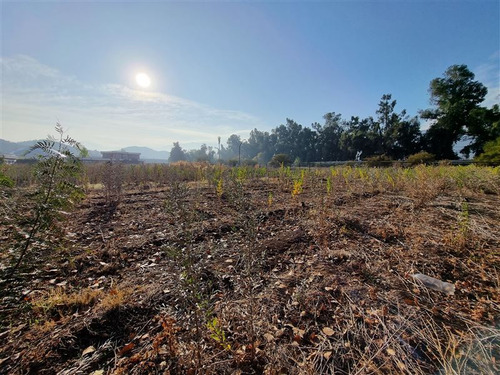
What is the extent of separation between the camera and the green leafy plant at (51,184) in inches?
48.8

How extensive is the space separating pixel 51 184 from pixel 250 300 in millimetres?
1511

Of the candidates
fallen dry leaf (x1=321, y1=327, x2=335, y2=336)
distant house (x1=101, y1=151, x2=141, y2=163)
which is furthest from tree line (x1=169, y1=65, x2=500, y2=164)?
fallen dry leaf (x1=321, y1=327, x2=335, y2=336)

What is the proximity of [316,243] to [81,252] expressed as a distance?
3.13m

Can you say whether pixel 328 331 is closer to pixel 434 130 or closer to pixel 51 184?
pixel 51 184

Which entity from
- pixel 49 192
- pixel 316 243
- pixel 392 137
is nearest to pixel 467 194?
pixel 316 243

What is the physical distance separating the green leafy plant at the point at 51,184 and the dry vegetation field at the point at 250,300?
3.4 inches

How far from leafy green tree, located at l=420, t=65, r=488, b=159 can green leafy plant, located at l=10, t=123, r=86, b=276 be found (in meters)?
30.6

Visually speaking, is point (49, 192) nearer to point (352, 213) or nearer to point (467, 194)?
point (352, 213)

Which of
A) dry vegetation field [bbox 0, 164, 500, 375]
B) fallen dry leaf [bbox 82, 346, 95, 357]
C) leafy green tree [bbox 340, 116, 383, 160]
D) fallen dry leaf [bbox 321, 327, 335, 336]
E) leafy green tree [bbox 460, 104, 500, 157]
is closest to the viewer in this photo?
dry vegetation field [bbox 0, 164, 500, 375]

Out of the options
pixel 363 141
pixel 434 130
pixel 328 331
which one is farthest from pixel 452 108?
pixel 328 331

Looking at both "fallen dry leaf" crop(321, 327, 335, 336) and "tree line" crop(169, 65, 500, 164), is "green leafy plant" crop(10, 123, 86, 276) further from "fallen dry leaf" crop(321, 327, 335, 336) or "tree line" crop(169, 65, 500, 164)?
"tree line" crop(169, 65, 500, 164)

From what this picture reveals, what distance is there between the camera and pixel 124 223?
377 centimetres

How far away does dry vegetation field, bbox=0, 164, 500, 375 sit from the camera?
4.06 ft

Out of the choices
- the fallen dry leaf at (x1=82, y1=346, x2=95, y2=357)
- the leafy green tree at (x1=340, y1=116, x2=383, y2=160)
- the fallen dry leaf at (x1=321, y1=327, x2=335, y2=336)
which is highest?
the leafy green tree at (x1=340, y1=116, x2=383, y2=160)
